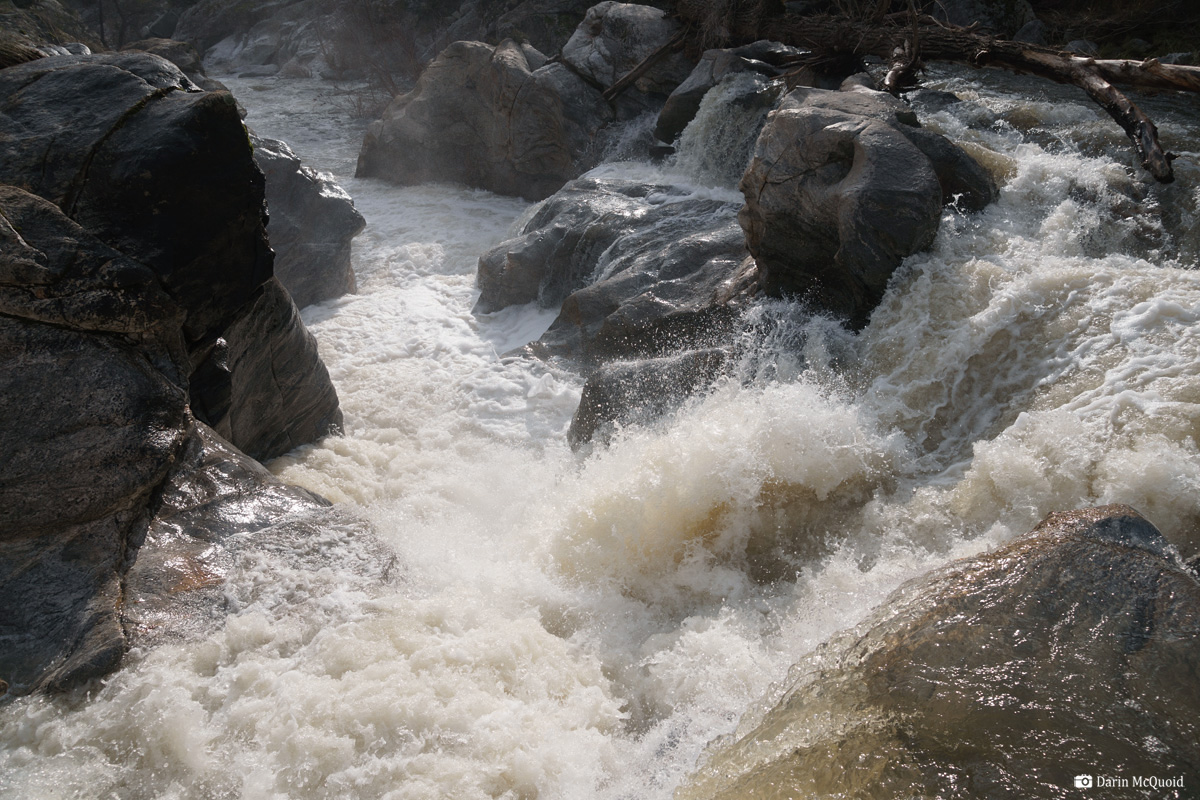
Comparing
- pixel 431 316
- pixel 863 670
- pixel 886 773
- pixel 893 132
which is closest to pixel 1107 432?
pixel 863 670

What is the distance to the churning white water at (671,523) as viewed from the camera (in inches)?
123

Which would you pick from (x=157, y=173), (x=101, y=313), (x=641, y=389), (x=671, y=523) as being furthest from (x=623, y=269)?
(x=101, y=313)

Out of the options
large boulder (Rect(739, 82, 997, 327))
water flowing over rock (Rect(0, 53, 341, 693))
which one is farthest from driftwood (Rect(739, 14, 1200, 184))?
water flowing over rock (Rect(0, 53, 341, 693))

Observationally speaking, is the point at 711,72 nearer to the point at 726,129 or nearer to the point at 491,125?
the point at 726,129

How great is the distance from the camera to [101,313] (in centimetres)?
397

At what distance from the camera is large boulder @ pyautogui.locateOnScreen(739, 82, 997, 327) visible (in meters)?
5.53

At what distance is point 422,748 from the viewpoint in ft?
10.3

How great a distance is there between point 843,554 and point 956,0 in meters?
12.1

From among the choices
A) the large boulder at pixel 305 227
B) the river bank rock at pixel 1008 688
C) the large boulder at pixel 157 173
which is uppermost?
the large boulder at pixel 157 173

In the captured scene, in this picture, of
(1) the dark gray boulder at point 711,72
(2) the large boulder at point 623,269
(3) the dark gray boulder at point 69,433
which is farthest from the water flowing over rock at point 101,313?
(1) the dark gray boulder at point 711,72

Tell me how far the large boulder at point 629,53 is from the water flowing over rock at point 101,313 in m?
8.25

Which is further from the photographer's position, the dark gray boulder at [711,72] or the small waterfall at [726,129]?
the dark gray boulder at [711,72]

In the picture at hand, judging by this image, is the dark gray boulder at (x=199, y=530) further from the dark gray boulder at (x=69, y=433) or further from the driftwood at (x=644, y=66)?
the driftwood at (x=644, y=66)

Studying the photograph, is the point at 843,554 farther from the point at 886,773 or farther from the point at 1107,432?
the point at 886,773
